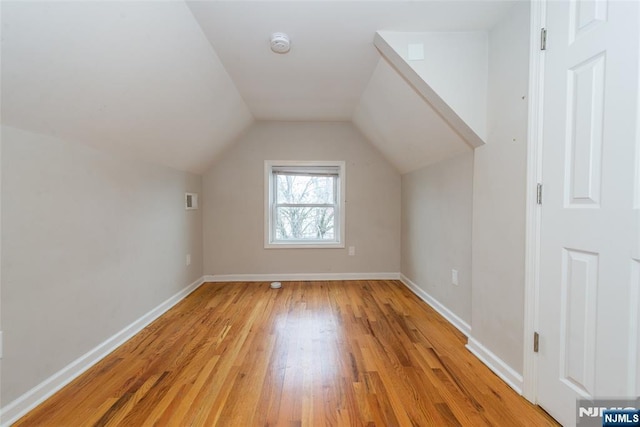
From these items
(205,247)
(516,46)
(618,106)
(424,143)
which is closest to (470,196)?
(424,143)

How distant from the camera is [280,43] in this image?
1.86m

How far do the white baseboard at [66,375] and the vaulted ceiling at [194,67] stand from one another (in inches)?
52.4

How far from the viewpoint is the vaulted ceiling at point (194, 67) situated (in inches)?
47.8

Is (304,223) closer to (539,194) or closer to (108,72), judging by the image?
(108,72)

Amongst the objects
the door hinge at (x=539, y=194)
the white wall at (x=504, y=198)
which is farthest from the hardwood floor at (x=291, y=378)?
the door hinge at (x=539, y=194)

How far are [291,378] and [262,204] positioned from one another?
2.48 m

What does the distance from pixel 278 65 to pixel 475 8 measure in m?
1.40

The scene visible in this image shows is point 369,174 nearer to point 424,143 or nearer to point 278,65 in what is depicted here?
point 424,143

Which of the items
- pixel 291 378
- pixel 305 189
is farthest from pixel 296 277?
pixel 291 378

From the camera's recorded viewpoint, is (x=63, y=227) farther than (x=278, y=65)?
No

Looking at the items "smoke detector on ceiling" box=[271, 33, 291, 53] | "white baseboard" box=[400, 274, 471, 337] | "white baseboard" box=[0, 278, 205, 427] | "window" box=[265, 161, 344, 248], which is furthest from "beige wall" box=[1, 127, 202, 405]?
"white baseboard" box=[400, 274, 471, 337]

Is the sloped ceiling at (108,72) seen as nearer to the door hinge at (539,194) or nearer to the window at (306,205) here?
the window at (306,205)

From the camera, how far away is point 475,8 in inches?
61.9

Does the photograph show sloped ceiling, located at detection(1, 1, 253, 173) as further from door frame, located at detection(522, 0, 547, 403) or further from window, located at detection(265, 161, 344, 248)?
door frame, located at detection(522, 0, 547, 403)
